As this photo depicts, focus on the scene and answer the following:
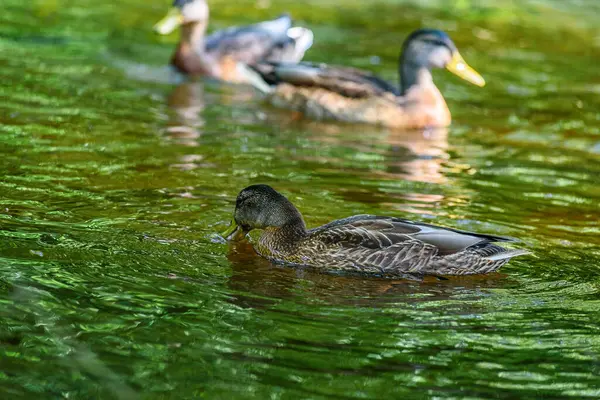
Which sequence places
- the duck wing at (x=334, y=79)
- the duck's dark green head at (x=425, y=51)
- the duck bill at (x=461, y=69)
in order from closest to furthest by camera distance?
the duck wing at (x=334, y=79), the duck's dark green head at (x=425, y=51), the duck bill at (x=461, y=69)

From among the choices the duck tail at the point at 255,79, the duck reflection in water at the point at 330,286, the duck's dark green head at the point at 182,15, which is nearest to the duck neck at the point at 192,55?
the duck's dark green head at the point at 182,15

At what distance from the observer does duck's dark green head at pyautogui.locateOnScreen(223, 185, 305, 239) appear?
25.9ft

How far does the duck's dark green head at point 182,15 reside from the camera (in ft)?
51.4

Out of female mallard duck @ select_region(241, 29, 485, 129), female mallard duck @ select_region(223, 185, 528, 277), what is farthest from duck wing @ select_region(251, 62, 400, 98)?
female mallard duck @ select_region(223, 185, 528, 277)

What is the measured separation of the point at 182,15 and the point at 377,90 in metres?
3.73

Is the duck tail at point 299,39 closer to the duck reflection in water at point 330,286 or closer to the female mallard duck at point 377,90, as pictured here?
the female mallard duck at point 377,90

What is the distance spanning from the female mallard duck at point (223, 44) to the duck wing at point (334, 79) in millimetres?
1628

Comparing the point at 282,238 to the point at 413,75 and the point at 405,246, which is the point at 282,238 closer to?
the point at 405,246

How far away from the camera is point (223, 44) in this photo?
15.7 metres

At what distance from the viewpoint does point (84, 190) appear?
884 centimetres

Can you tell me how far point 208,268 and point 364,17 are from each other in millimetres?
12833

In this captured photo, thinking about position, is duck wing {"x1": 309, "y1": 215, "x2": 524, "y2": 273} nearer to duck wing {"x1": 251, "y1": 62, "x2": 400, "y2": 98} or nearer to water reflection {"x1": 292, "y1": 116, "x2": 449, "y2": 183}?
water reflection {"x1": 292, "y1": 116, "x2": 449, "y2": 183}

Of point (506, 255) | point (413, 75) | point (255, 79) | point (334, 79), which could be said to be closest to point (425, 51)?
point (413, 75)

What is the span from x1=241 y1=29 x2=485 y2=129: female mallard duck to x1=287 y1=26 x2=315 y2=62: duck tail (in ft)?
7.12
